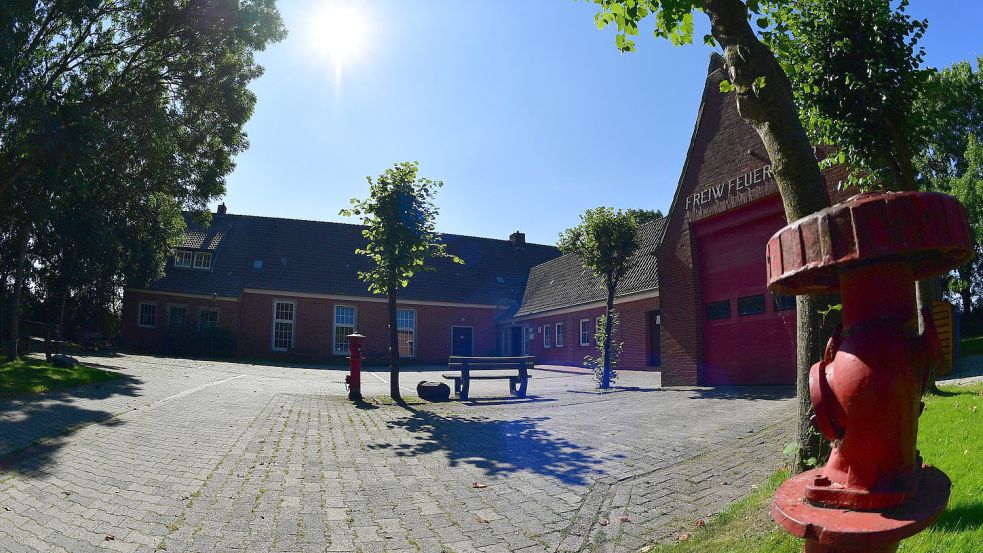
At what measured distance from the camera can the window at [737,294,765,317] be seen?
13.0 metres

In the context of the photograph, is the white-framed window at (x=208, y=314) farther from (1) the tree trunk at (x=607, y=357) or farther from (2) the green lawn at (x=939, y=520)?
(2) the green lawn at (x=939, y=520)

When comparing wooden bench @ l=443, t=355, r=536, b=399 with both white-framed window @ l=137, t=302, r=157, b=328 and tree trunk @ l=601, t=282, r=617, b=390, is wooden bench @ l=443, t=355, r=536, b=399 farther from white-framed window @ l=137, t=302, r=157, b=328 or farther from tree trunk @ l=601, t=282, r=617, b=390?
white-framed window @ l=137, t=302, r=157, b=328

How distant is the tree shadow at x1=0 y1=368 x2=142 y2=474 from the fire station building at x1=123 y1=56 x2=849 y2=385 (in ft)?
40.4

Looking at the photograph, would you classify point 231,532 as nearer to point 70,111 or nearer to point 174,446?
point 174,446

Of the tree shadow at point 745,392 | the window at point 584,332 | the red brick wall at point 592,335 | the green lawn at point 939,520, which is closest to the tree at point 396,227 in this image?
the tree shadow at point 745,392

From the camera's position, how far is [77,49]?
14891 millimetres

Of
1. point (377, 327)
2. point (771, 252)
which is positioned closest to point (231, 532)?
point (771, 252)

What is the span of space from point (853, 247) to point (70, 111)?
15239 mm

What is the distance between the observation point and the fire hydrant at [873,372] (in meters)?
1.21

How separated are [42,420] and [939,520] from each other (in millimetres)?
10029

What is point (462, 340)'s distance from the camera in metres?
35.3

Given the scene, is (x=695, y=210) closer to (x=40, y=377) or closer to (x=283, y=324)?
(x=40, y=377)

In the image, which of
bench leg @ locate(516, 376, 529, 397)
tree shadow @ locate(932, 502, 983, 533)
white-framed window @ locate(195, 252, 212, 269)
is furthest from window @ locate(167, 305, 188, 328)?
tree shadow @ locate(932, 502, 983, 533)

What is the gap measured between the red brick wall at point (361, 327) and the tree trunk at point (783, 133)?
30.3m
